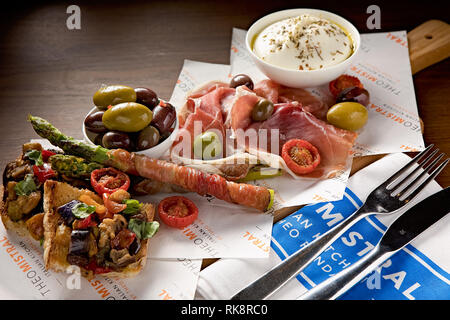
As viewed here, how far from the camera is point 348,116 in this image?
267 cm

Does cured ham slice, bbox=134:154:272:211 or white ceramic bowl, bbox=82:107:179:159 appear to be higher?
white ceramic bowl, bbox=82:107:179:159

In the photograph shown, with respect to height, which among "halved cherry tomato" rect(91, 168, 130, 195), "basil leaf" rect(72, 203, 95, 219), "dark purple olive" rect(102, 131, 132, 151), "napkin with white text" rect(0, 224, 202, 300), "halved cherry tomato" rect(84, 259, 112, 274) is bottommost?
"napkin with white text" rect(0, 224, 202, 300)

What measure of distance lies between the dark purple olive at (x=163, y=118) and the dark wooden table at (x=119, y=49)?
0.61m

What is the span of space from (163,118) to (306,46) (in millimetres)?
974

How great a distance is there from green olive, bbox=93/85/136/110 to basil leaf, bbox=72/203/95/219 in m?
0.64

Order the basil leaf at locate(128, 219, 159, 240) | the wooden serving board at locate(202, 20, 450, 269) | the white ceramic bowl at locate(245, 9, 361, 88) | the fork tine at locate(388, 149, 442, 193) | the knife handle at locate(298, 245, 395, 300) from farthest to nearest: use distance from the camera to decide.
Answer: the wooden serving board at locate(202, 20, 450, 269) < the white ceramic bowl at locate(245, 9, 361, 88) < the fork tine at locate(388, 149, 442, 193) < the basil leaf at locate(128, 219, 159, 240) < the knife handle at locate(298, 245, 395, 300)

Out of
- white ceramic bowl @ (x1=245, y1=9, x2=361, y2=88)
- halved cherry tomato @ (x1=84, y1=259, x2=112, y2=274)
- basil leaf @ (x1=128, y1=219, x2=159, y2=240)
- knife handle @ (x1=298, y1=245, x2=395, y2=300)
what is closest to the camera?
knife handle @ (x1=298, y1=245, x2=395, y2=300)

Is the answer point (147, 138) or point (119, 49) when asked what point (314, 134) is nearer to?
point (147, 138)

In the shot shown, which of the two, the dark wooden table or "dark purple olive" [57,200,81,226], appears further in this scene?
the dark wooden table

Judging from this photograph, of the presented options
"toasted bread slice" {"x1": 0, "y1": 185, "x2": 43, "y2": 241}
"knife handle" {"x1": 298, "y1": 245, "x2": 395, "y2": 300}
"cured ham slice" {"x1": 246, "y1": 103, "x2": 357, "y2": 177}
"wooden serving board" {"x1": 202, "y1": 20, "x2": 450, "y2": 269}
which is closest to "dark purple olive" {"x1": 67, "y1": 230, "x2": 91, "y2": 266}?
"toasted bread slice" {"x1": 0, "y1": 185, "x2": 43, "y2": 241}

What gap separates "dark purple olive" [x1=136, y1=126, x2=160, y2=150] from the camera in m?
2.37

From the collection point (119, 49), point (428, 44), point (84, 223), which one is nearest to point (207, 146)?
point (84, 223)

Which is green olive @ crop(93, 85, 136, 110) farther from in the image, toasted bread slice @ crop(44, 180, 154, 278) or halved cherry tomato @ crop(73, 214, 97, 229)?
halved cherry tomato @ crop(73, 214, 97, 229)

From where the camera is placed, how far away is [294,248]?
208 centimetres
